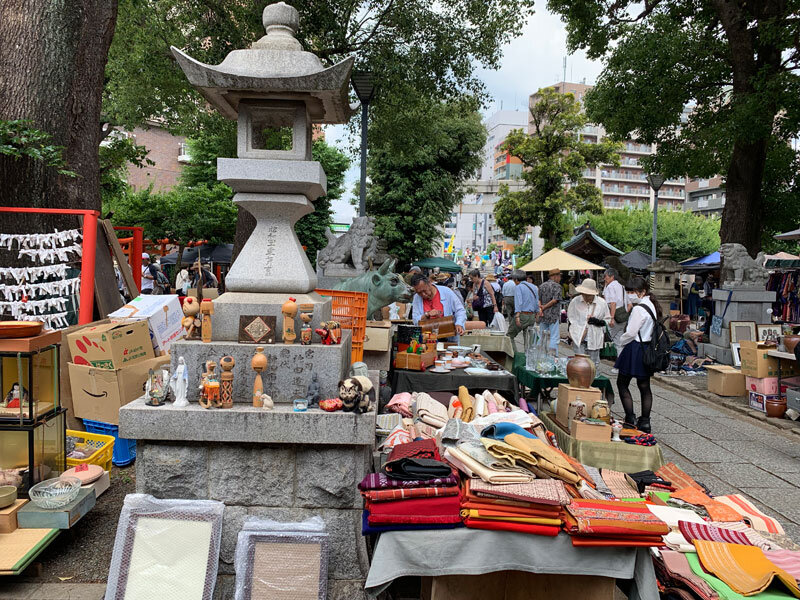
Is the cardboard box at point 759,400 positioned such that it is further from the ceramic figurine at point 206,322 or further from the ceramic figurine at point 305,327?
the ceramic figurine at point 206,322

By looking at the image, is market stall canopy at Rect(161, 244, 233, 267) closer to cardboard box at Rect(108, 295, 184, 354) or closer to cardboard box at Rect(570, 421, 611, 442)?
cardboard box at Rect(108, 295, 184, 354)

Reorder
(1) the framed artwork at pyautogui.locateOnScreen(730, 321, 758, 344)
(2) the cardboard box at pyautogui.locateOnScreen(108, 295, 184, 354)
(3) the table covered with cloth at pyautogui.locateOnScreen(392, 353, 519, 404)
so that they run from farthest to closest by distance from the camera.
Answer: (1) the framed artwork at pyautogui.locateOnScreen(730, 321, 758, 344)
(3) the table covered with cloth at pyautogui.locateOnScreen(392, 353, 519, 404)
(2) the cardboard box at pyautogui.locateOnScreen(108, 295, 184, 354)

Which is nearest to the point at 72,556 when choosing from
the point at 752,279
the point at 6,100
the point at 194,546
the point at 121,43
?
the point at 194,546

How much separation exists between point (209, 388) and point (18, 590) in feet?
5.49

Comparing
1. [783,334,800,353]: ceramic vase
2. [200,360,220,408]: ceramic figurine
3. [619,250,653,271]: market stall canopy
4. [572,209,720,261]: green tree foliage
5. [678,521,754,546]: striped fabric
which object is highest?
[572,209,720,261]: green tree foliage

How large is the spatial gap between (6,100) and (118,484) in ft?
13.7

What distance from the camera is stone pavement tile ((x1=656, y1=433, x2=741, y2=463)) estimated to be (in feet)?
21.6

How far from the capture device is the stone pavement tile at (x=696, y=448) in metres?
6.59

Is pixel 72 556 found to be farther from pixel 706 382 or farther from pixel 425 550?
pixel 706 382

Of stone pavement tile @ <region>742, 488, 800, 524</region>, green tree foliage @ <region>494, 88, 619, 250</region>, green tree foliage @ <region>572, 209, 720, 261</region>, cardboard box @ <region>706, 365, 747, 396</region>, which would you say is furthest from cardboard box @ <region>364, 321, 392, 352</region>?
green tree foliage @ <region>572, 209, 720, 261</region>

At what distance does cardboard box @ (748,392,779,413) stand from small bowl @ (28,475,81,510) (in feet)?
30.1

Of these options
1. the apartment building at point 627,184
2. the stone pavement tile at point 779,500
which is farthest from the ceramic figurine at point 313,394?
the apartment building at point 627,184

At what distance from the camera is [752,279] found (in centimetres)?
1236

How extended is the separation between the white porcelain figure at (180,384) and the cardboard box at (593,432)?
345 centimetres
